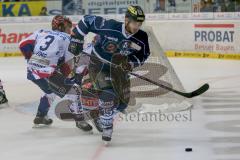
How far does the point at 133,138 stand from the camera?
506 cm

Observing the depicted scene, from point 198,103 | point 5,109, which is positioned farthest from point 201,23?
point 5,109

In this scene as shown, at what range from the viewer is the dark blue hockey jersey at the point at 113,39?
15.3ft

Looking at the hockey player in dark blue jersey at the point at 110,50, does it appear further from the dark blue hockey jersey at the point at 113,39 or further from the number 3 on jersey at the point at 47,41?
the number 3 on jersey at the point at 47,41

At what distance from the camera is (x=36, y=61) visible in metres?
A: 5.27

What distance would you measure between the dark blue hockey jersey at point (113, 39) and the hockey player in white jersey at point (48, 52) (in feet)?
1.51

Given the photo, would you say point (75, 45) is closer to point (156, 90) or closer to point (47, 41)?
point (47, 41)

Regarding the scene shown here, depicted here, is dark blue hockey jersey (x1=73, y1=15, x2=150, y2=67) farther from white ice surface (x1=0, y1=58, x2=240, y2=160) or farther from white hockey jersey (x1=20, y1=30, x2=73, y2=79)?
white ice surface (x1=0, y1=58, x2=240, y2=160)

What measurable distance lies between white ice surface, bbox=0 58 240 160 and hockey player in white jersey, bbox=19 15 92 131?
0.38m

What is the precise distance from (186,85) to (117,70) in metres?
3.17

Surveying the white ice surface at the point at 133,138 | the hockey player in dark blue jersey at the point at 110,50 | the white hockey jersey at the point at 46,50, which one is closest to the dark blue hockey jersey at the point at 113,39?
the hockey player in dark blue jersey at the point at 110,50

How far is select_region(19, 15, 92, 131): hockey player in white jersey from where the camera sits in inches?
205

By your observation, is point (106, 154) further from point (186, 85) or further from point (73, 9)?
point (73, 9)

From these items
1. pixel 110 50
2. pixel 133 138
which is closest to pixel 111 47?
pixel 110 50

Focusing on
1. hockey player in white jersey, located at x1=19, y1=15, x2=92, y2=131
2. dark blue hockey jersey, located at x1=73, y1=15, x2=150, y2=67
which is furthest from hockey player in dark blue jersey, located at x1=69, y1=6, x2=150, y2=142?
hockey player in white jersey, located at x1=19, y1=15, x2=92, y2=131
